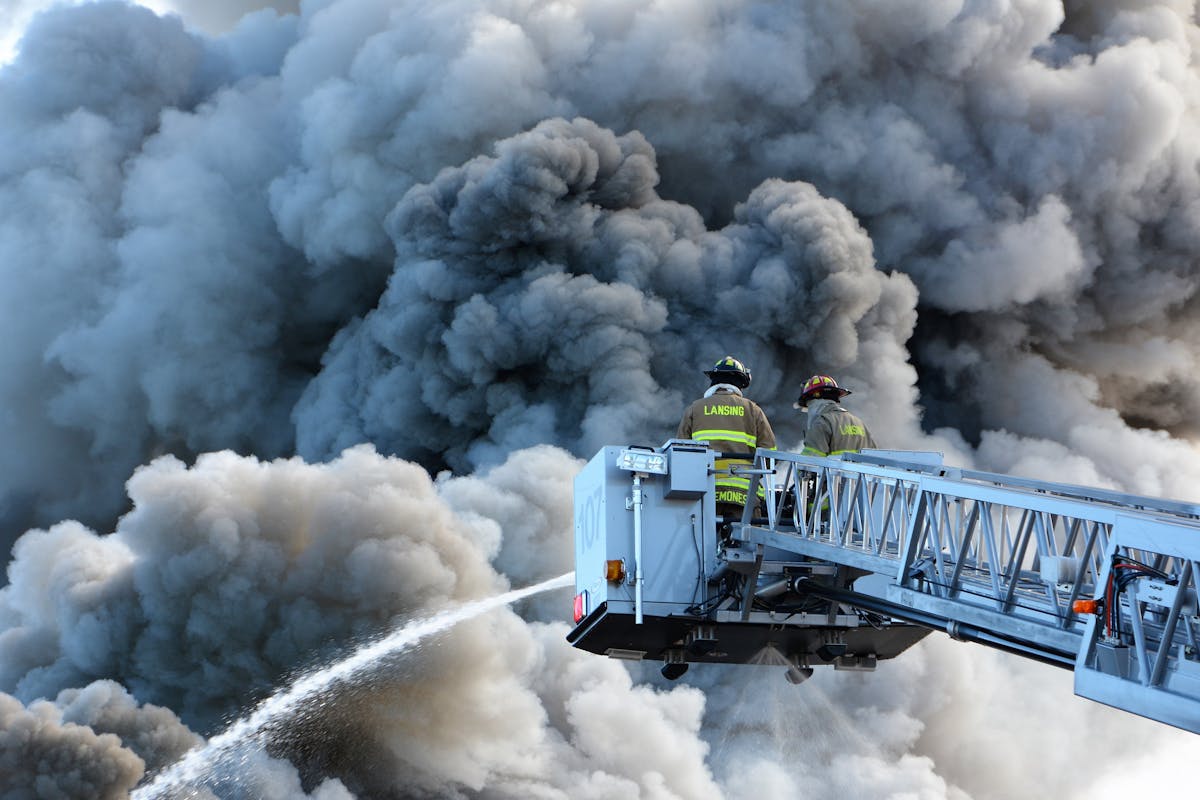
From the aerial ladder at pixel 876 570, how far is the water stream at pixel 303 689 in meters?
20.3

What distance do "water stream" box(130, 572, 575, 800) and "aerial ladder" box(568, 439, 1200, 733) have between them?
20.3 meters

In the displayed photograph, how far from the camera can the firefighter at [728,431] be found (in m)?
13.7

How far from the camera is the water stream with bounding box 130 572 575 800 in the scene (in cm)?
3612

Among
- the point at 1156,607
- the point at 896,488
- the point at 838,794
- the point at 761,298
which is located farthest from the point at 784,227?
the point at 1156,607

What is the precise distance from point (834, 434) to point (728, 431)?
40.0 inches

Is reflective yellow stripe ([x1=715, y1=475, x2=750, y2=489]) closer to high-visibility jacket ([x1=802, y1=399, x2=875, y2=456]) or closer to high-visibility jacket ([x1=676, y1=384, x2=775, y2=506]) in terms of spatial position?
high-visibility jacket ([x1=676, y1=384, x2=775, y2=506])

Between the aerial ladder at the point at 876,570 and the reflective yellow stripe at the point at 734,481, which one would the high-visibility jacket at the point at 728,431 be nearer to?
the reflective yellow stripe at the point at 734,481

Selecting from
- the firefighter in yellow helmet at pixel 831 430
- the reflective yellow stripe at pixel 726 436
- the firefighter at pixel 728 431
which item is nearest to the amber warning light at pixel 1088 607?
the firefighter in yellow helmet at pixel 831 430

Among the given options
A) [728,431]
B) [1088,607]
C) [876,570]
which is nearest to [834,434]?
[728,431]

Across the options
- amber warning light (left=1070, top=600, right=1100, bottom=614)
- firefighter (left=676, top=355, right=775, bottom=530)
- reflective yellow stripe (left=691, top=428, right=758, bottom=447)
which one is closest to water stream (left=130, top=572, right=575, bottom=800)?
firefighter (left=676, top=355, right=775, bottom=530)

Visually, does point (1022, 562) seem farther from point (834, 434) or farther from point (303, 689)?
point (303, 689)

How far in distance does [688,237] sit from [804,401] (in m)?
27.3

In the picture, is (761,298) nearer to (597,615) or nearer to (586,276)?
(586,276)

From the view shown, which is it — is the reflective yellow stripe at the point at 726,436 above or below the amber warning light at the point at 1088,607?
above
